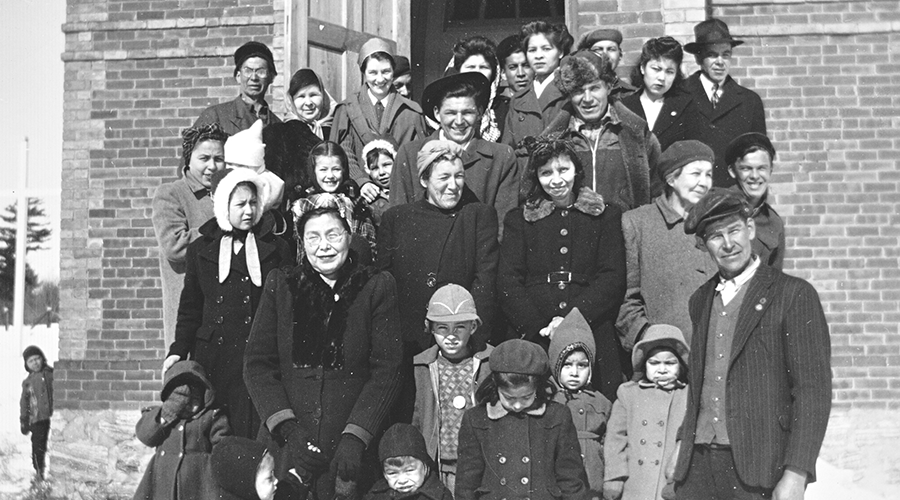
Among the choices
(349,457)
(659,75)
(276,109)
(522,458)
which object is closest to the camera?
(349,457)

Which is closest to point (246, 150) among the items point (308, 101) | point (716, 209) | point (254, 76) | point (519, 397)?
point (308, 101)

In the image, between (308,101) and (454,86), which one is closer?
(454,86)

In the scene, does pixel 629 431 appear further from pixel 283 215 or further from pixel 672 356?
pixel 283 215

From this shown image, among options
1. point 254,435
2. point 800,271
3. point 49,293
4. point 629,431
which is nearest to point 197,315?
point 254,435

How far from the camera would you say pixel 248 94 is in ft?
23.7

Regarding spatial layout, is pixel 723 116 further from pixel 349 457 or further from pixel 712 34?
pixel 349 457

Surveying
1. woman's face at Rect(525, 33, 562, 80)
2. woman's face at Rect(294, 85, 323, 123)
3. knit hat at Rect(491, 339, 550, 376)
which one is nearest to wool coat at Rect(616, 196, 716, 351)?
knit hat at Rect(491, 339, 550, 376)

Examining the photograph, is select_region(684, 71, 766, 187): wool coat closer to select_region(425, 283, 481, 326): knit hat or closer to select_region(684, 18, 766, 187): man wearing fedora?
select_region(684, 18, 766, 187): man wearing fedora

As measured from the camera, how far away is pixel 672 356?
4.99 metres

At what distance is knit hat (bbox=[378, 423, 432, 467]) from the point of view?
4.75 metres

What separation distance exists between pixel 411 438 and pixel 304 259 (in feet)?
3.00

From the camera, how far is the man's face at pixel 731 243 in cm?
411

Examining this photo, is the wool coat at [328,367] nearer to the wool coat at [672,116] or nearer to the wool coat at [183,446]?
the wool coat at [183,446]

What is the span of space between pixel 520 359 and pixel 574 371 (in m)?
0.38
